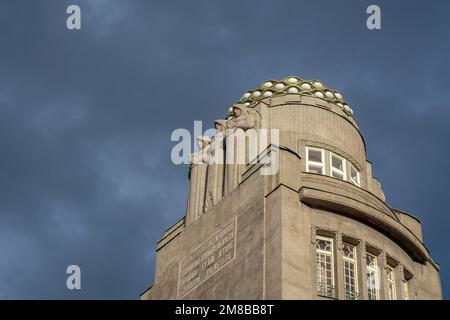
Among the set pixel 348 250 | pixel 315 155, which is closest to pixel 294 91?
pixel 315 155

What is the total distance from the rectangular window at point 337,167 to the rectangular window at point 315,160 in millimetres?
551

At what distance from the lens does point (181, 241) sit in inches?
1992

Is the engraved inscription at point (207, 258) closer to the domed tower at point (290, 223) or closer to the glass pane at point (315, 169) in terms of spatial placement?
the domed tower at point (290, 223)

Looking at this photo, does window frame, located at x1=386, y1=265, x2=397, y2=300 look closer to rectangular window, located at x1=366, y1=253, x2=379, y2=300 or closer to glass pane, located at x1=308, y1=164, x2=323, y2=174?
rectangular window, located at x1=366, y1=253, x2=379, y2=300

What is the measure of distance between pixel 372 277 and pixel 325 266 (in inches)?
97.9

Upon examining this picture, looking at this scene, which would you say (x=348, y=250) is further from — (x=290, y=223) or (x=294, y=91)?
(x=294, y=91)

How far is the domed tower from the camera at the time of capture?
1756 inches

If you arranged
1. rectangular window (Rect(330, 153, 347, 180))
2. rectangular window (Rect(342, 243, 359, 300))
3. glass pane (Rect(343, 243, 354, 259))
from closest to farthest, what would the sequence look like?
rectangular window (Rect(342, 243, 359, 300)) → glass pane (Rect(343, 243, 354, 259)) → rectangular window (Rect(330, 153, 347, 180))

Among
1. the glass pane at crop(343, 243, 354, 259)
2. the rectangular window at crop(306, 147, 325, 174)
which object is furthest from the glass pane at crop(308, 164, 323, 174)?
the glass pane at crop(343, 243, 354, 259)

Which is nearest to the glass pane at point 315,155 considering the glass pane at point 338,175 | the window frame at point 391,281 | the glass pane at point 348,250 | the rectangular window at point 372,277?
the glass pane at point 338,175

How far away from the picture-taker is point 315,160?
2044 inches

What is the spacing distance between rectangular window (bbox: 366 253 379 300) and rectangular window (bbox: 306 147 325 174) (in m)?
5.42

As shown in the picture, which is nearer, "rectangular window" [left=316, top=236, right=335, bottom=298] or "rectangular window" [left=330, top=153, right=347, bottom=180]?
"rectangular window" [left=316, top=236, right=335, bottom=298]

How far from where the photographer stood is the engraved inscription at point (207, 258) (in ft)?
154
